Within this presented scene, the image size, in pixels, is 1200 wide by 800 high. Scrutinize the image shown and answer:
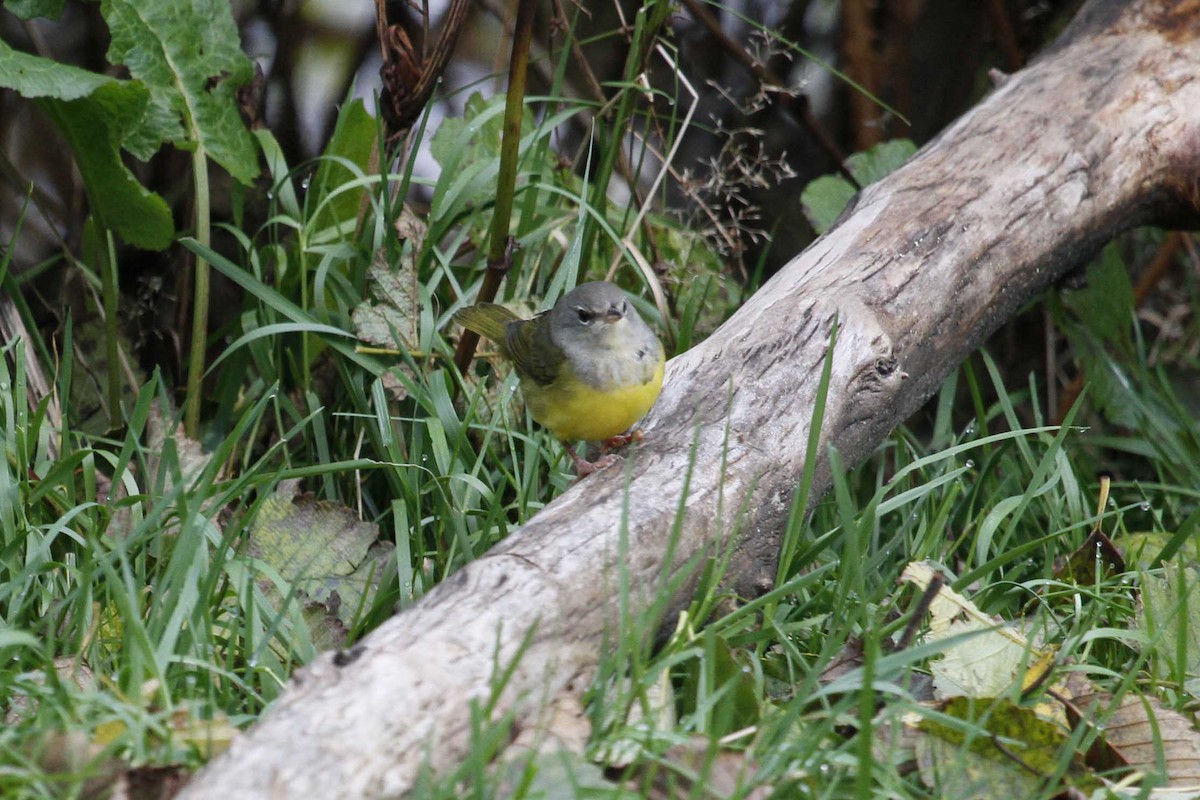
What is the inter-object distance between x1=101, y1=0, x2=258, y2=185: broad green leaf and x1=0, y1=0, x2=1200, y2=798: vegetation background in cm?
1

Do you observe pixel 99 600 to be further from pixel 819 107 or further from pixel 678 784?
pixel 819 107

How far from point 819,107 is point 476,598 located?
185 inches

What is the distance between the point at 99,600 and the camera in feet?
9.69

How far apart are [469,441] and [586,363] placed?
2.59ft

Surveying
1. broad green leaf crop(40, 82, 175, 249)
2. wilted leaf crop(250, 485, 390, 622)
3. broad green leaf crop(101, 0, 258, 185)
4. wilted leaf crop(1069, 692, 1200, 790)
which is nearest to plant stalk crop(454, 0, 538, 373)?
wilted leaf crop(250, 485, 390, 622)

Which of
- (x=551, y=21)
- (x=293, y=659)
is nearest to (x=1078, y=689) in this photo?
(x=293, y=659)

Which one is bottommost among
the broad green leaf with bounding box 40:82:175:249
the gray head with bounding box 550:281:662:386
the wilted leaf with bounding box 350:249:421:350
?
the gray head with bounding box 550:281:662:386

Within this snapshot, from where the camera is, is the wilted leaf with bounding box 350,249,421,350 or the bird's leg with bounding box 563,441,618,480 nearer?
the bird's leg with bounding box 563,441,618,480

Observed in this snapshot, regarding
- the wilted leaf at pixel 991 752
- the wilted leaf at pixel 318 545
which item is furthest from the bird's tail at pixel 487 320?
the wilted leaf at pixel 991 752

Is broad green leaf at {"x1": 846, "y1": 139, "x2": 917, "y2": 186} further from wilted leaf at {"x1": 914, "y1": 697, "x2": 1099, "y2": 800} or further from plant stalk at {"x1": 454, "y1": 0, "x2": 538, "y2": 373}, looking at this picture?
wilted leaf at {"x1": 914, "y1": 697, "x2": 1099, "y2": 800}

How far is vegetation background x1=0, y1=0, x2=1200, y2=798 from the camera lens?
241 cm

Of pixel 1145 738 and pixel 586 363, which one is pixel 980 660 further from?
pixel 586 363

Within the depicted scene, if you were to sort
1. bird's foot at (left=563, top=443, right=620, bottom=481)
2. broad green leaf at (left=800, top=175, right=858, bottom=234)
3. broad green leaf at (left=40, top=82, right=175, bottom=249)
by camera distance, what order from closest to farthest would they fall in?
bird's foot at (left=563, top=443, right=620, bottom=481)
broad green leaf at (left=40, top=82, right=175, bottom=249)
broad green leaf at (left=800, top=175, right=858, bottom=234)

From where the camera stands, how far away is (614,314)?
11.2ft
